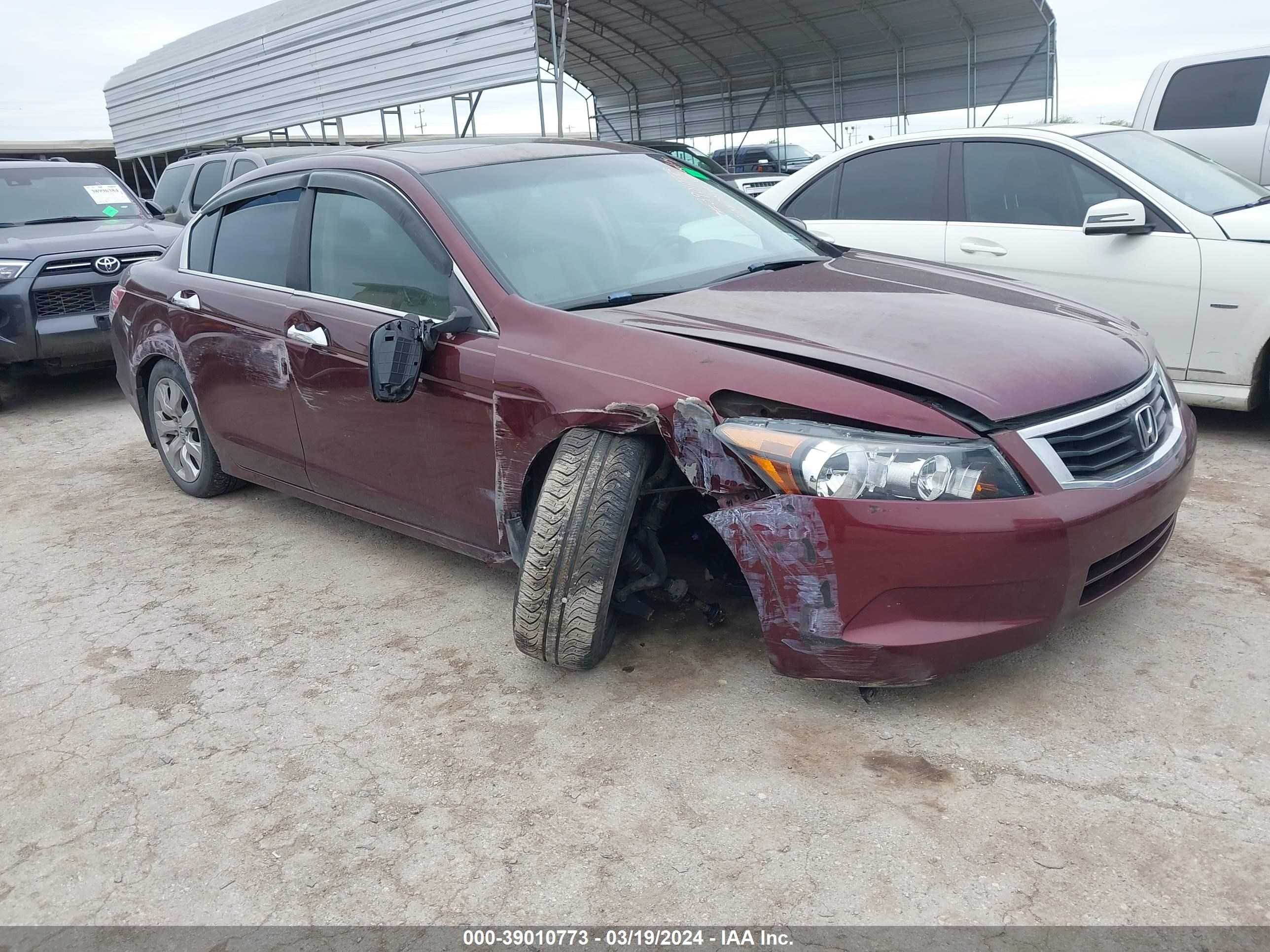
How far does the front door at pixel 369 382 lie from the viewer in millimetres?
3318

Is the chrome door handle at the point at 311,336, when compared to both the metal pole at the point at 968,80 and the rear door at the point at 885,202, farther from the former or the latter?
the metal pole at the point at 968,80

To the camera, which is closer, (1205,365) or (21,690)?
(21,690)

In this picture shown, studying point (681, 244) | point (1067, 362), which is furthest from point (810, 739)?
point (681, 244)

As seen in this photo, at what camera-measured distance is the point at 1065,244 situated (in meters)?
5.16

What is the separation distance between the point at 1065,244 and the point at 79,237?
6880mm

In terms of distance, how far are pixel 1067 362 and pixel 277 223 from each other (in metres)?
3.11

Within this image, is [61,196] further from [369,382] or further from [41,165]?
[369,382]

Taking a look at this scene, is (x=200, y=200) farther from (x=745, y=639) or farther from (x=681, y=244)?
(x=745, y=639)

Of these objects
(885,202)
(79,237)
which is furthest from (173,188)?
(885,202)

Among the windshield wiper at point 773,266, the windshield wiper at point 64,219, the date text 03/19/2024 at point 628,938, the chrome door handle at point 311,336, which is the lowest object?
the date text 03/19/2024 at point 628,938

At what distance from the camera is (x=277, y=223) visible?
13.8ft

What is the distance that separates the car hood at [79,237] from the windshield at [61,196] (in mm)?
152

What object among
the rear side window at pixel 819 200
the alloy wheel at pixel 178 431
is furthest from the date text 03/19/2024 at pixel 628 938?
the rear side window at pixel 819 200

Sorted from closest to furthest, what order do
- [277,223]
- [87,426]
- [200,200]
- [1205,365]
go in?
1. [277,223]
2. [1205,365]
3. [87,426]
4. [200,200]
